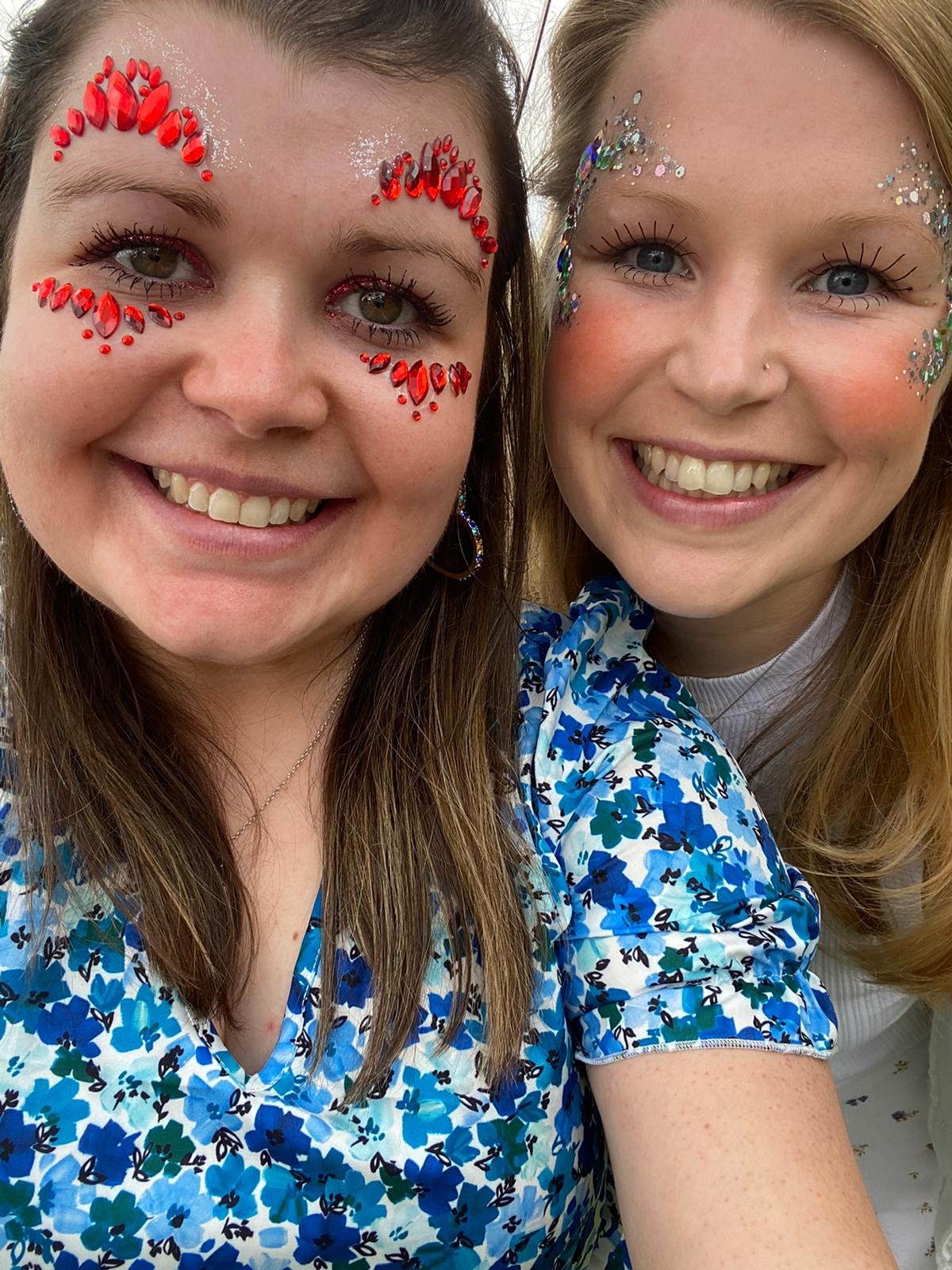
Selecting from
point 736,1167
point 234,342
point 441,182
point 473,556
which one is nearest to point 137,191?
point 234,342

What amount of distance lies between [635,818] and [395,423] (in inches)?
18.9

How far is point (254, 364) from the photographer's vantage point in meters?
1.07

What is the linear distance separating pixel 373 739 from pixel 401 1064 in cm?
35

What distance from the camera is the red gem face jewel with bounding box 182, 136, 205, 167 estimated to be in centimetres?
104

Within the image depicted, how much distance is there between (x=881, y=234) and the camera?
1383 mm

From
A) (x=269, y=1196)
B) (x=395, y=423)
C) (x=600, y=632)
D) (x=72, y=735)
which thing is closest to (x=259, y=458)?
(x=395, y=423)

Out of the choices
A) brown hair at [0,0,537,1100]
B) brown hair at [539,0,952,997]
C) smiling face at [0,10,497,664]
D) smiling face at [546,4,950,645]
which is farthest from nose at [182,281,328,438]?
brown hair at [539,0,952,997]

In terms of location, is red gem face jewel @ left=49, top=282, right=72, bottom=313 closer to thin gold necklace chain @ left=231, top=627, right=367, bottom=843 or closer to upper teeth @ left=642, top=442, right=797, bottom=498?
thin gold necklace chain @ left=231, top=627, right=367, bottom=843

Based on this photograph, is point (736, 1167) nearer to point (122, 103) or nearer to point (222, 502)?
point (222, 502)

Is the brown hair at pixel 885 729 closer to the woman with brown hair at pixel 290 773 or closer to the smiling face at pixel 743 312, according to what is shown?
the smiling face at pixel 743 312

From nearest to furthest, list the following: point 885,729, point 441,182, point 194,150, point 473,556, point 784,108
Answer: point 194,150 < point 441,182 < point 784,108 < point 473,556 < point 885,729

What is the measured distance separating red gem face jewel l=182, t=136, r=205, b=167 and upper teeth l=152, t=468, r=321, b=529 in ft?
0.92

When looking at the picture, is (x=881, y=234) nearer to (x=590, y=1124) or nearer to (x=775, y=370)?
(x=775, y=370)

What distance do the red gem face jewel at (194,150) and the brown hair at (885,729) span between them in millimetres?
646
